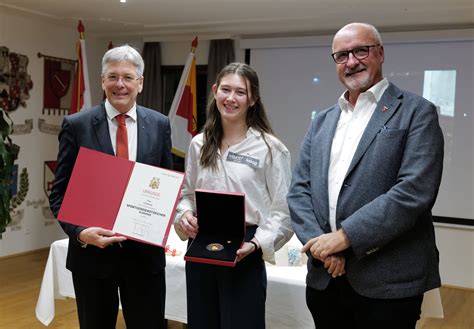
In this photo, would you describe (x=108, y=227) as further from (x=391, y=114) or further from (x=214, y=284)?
(x=391, y=114)

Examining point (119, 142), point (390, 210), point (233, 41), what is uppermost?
point (233, 41)

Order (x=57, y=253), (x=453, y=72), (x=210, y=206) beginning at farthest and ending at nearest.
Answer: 1. (x=453, y=72)
2. (x=57, y=253)
3. (x=210, y=206)

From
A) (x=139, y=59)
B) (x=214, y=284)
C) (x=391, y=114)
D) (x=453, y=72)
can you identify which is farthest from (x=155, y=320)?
(x=453, y=72)

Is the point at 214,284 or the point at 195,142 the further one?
the point at 195,142

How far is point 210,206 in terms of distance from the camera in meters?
1.89

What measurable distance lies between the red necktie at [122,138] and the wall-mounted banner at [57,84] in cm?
424

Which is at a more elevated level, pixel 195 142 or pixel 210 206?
pixel 195 142

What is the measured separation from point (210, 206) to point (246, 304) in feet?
1.32

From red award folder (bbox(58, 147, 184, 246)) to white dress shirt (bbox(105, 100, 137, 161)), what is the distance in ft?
0.33

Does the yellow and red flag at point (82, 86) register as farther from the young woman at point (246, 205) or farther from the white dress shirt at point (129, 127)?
the young woman at point (246, 205)

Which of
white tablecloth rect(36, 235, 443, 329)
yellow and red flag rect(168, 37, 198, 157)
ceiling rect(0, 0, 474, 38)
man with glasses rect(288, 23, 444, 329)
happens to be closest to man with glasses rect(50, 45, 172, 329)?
man with glasses rect(288, 23, 444, 329)

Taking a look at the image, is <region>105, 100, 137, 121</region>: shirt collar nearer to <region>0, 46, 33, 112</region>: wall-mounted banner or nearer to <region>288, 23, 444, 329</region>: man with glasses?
<region>288, 23, 444, 329</region>: man with glasses

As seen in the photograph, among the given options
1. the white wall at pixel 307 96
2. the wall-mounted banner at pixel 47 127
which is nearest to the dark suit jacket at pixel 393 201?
the white wall at pixel 307 96

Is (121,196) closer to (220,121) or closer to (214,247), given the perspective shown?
(214,247)
